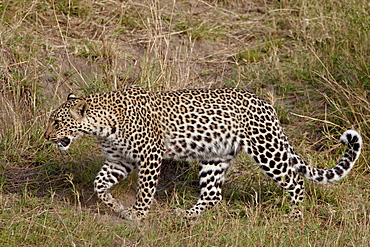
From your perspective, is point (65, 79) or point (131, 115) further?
point (65, 79)

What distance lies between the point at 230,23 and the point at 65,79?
3.70m

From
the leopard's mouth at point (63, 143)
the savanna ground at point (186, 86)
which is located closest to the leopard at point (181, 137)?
the leopard's mouth at point (63, 143)

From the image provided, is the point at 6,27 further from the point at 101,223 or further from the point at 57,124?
the point at 101,223

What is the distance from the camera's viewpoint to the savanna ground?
728 centimetres

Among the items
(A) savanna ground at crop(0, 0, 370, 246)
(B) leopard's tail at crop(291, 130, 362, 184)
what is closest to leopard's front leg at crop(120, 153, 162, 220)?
(A) savanna ground at crop(0, 0, 370, 246)

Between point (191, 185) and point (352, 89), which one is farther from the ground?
point (352, 89)

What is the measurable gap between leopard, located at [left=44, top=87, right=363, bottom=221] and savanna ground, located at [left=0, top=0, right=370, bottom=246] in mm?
304

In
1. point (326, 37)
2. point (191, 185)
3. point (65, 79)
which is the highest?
point (326, 37)

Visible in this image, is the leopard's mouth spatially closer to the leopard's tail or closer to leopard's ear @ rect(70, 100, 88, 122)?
leopard's ear @ rect(70, 100, 88, 122)

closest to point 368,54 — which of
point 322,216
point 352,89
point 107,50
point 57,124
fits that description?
point 352,89

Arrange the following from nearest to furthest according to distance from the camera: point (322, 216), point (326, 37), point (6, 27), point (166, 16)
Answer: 1. point (322, 216)
2. point (6, 27)
3. point (326, 37)
4. point (166, 16)

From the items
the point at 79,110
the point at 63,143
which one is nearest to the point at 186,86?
the point at 79,110

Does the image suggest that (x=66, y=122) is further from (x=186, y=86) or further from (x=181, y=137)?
(x=186, y=86)

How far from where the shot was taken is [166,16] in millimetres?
12359
